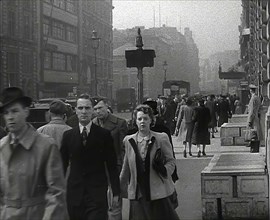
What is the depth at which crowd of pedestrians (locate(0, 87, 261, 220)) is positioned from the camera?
13.9 feet

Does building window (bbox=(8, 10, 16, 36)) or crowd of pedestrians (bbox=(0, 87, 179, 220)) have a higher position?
building window (bbox=(8, 10, 16, 36))

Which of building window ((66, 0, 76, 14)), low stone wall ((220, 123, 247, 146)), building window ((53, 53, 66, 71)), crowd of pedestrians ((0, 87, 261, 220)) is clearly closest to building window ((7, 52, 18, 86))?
building window ((53, 53, 66, 71))

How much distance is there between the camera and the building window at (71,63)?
68.8 m

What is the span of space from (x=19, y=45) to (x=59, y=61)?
464 inches

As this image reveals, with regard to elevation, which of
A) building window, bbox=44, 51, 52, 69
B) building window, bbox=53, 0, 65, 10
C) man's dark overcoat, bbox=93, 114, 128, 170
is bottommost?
man's dark overcoat, bbox=93, 114, 128, 170

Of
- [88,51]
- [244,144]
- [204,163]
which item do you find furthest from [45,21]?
[204,163]

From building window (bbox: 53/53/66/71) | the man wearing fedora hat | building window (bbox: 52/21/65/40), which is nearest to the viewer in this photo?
the man wearing fedora hat

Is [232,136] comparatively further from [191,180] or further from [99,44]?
[99,44]

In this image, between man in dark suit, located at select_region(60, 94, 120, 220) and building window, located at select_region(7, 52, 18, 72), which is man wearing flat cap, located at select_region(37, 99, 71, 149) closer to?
man in dark suit, located at select_region(60, 94, 120, 220)

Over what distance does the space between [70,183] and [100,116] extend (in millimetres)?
2295

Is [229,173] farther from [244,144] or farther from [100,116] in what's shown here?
[244,144]

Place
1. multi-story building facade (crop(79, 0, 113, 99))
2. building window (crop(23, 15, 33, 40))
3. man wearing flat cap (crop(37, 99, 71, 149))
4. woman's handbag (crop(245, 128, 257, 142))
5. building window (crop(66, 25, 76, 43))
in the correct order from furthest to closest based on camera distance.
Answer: multi-story building facade (crop(79, 0, 113, 99)) → building window (crop(66, 25, 76, 43)) → building window (crop(23, 15, 33, 40)) → woman's handbag (crop(245, 128, 257, 142)) → man wearing flat cap (crop(37, 99, 71, 149))

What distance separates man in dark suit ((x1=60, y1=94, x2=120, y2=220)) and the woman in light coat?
0.75 ft

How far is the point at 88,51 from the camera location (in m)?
75.8
